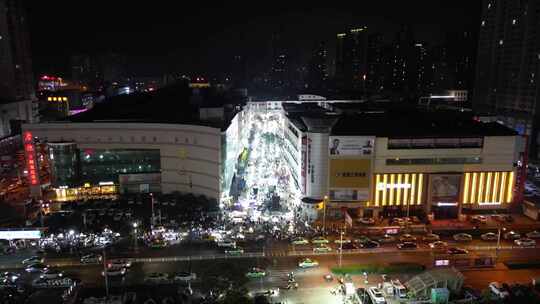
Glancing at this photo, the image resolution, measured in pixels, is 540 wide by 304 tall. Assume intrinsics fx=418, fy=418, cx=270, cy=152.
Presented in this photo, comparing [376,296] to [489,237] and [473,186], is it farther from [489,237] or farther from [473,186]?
[473,186]

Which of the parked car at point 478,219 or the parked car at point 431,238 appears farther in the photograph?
the parked car at point 478,219

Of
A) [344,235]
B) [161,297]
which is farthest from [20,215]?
[344,235]

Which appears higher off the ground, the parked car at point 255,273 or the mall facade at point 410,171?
the mall facade at point 410,171

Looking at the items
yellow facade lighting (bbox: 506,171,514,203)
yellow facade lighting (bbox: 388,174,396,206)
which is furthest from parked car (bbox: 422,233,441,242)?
yellow facade lighting (bbox: 506,171,514,203)

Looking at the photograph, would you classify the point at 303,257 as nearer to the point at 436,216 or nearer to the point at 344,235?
the point at 344,235

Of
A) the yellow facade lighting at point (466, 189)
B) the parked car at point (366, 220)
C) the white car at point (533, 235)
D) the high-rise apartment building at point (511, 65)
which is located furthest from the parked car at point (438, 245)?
the high-rise apartment building at point (511, 65)

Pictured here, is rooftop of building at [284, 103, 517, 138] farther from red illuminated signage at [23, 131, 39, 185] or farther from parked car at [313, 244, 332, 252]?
red illuminated signage at [23, 131, 39, 185]

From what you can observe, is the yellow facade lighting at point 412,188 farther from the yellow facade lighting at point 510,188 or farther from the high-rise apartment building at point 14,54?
the high-rise apartment building at point 14,54
